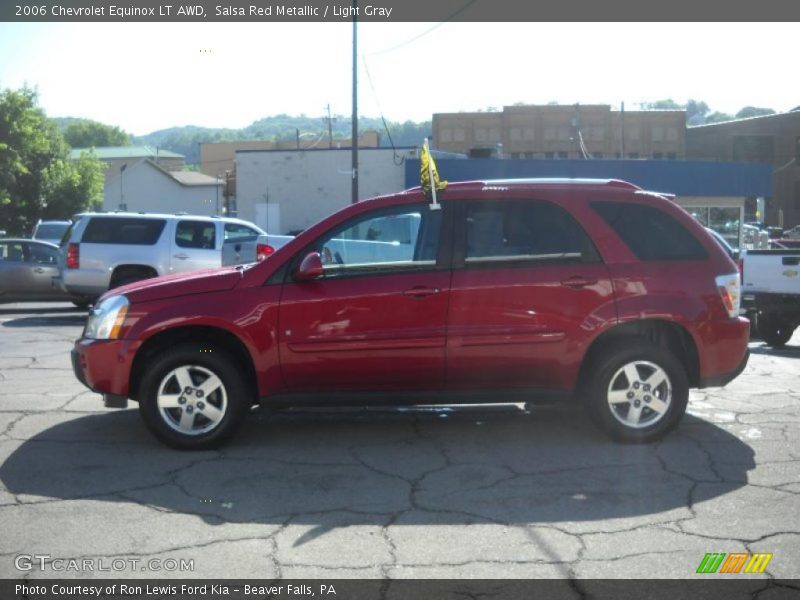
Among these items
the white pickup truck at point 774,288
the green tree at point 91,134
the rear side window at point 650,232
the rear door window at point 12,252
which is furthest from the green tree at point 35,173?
the green tree at point 91,134

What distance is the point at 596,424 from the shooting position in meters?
6.90

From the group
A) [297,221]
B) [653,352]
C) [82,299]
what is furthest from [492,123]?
[653,352]

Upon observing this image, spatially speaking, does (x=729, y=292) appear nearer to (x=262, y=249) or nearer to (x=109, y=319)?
(x=109, y=319)

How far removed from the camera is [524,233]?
7008 millimetres

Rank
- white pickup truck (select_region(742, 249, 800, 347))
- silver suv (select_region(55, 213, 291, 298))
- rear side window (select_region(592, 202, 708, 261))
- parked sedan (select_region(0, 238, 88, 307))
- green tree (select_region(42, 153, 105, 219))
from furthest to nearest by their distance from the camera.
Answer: green tree (select_region(42, 153, 105, 219)) → parked sedan (select_region(0, 238, 88, 307)) → silver suv (select_region(55, 213, 291, 298)) → white pickup truck (select_region(742, 249, 800, 347)) → rear side window (select_region(592, 202, 708, 261))

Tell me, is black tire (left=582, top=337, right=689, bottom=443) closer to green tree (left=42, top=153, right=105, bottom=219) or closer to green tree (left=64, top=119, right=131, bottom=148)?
green tree (left=42, top=153, right=105, bottom=219)

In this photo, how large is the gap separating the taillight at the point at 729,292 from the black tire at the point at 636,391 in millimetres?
596

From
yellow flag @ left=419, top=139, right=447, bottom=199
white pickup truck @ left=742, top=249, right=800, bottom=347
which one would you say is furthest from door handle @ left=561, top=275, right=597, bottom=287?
white pickup truck @ left=742, top=249, right=800, bottom=347

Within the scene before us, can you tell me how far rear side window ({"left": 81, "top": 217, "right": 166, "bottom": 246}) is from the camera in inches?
653

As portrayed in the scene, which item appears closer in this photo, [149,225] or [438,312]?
[438,312]

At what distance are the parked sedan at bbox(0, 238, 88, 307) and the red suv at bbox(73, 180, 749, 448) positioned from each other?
1342cm

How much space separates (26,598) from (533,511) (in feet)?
9.00

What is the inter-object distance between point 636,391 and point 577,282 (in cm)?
90

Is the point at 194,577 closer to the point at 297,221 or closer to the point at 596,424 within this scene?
the point at 596,424
